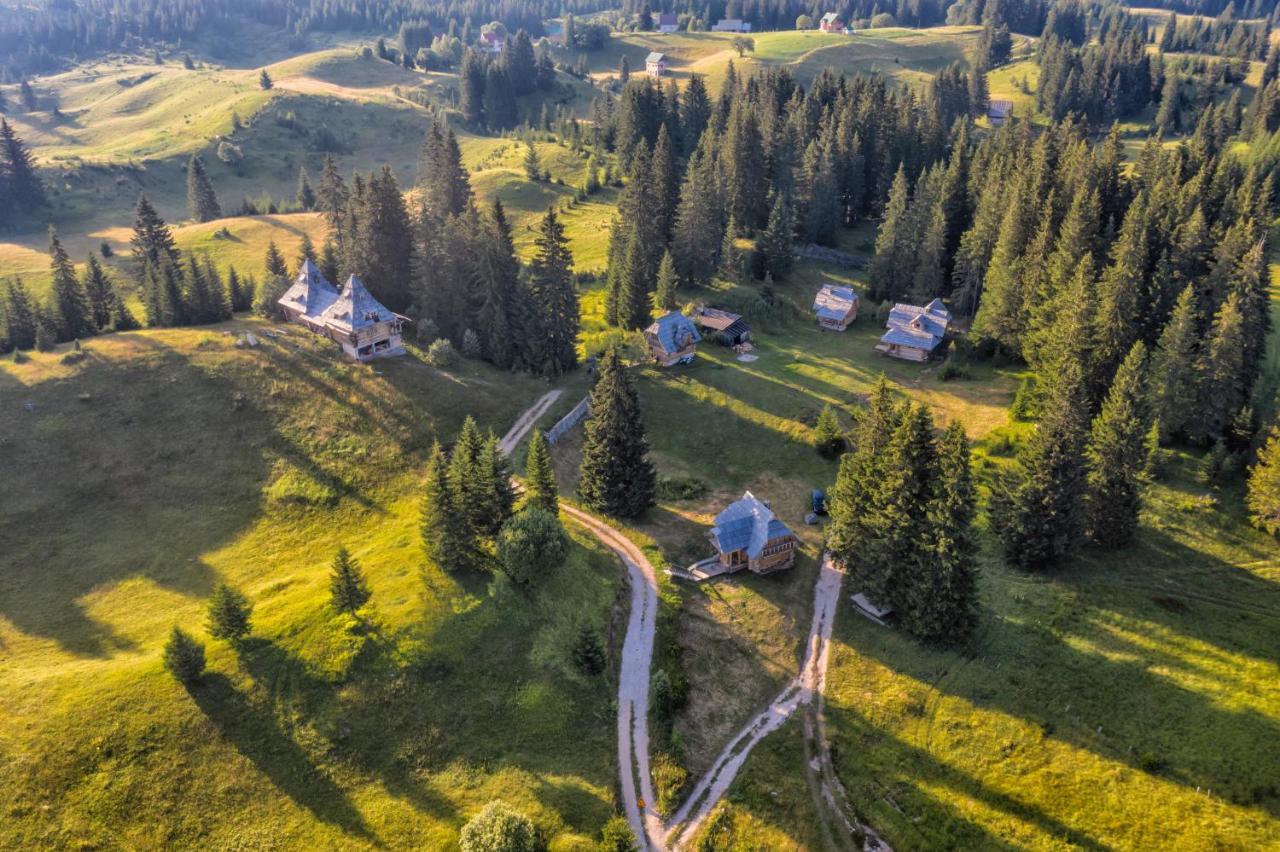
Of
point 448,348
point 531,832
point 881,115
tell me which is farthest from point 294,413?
point 881,115

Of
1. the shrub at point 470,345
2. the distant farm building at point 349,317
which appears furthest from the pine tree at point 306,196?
the shrub at point 470,345

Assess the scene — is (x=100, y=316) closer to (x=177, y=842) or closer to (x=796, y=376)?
(x=177, y=842)

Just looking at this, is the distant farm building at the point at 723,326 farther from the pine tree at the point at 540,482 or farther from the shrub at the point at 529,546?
the shrub at the point at 529,546

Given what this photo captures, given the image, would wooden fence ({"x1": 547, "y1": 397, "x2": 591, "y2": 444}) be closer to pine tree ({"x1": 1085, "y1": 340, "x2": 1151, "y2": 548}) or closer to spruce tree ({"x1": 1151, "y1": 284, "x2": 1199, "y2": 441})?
pine tree ({"x1": 1085, "y1": 340, "x2": 1151, "y2": 548})

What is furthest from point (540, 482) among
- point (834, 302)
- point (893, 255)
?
point (893, 255)

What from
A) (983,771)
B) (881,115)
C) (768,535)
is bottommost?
(983,771)
